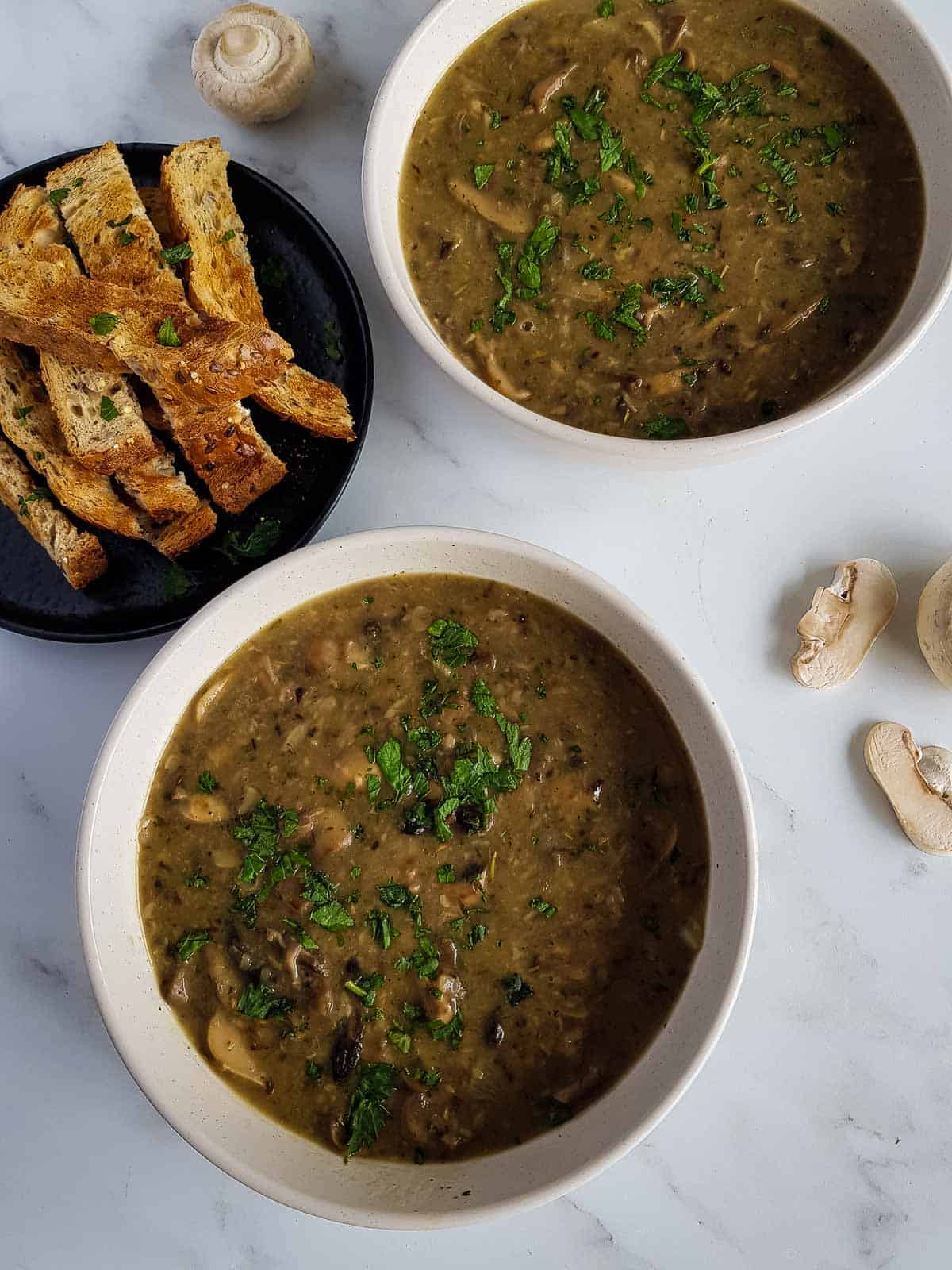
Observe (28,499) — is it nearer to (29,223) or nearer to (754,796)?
(29,223)

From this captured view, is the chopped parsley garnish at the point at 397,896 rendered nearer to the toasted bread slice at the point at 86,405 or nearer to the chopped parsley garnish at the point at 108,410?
the toasted bread slice at the point at 86,405

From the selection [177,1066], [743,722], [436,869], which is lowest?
[177,1066]

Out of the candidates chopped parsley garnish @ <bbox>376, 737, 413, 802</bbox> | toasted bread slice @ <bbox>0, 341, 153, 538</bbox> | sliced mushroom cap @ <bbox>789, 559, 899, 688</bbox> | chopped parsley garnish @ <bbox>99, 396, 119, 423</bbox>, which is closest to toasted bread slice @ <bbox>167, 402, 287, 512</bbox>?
chopped parsley garnish @ <bbox>99, 396, 119, 423</bbox>

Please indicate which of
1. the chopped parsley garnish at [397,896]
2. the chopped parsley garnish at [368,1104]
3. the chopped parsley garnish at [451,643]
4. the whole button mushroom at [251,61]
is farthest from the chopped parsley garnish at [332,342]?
the chopped parsley garnish at [368,1104]

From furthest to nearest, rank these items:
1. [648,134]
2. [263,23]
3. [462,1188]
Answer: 1. [263,23]
2. [648,134]
3. [462,1188]

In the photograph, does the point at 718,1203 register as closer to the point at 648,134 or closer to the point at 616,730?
the point at 616,730

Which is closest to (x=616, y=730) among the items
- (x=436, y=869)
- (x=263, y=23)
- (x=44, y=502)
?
(x=436, y=869)
